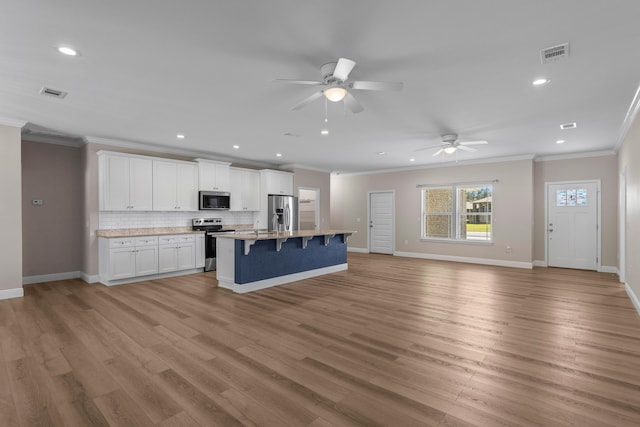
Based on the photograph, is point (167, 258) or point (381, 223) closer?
point (167, 258)

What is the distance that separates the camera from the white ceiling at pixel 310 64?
218 cm

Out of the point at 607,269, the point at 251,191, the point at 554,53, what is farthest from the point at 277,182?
the point at 607,269

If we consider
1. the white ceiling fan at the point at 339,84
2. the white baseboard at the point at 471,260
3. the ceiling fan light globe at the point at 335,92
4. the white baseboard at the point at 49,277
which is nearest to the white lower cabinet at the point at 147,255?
the white baseboard at the point at 49,277

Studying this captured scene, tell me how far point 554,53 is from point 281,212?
6.48 meters

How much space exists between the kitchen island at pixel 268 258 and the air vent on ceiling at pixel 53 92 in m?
2.74

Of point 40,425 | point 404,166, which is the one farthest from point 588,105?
point 40,425

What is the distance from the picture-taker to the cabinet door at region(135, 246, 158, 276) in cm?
574

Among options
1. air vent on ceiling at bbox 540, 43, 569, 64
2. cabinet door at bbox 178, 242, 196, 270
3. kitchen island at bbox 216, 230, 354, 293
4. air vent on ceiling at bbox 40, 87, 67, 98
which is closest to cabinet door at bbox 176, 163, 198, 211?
cabinet door at bbox 178, 242, 196, 270

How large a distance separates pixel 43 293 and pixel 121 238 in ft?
4.29

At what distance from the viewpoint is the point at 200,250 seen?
6668mm

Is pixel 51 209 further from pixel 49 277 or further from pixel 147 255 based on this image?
pixel 147 255

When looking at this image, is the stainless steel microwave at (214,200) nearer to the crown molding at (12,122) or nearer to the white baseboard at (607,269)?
the crown molding at (12,122)

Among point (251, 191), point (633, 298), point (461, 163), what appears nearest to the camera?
point (633, 298)

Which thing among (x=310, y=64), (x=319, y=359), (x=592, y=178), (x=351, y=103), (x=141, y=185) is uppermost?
(x=310, y=64)
